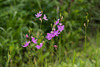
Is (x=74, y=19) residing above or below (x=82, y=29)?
above

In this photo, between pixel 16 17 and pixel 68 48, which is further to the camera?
pixel 68 48

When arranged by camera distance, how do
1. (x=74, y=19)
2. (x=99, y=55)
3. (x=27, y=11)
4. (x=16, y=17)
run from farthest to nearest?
(x=74, y=19) → (x=27, y=11) → (x=16, y=17) → (x=99, y=55)

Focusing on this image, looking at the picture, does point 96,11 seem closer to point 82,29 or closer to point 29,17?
point 82,29

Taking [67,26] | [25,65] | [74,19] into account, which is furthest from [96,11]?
[25,65]

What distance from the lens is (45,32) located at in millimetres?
2660

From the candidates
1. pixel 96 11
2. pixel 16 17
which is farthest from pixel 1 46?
pixel 96 11

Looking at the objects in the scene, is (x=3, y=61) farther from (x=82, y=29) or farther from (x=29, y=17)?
(x=82, y=29)

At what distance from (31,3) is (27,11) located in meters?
0.22

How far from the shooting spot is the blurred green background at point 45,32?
6.92 feet

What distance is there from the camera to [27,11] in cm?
272

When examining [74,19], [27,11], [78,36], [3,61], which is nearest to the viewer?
[3,61]

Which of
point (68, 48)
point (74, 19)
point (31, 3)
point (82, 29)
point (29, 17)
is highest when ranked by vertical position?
point (31, 3)

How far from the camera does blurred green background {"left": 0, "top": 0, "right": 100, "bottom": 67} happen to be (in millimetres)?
2109

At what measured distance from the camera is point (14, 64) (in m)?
2.20
